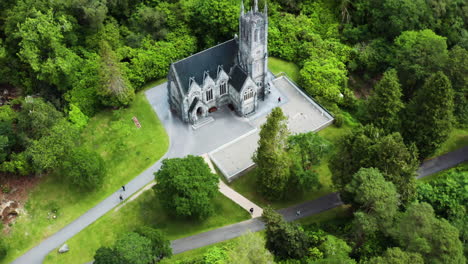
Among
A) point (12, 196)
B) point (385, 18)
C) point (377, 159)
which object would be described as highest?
point (385, 18)

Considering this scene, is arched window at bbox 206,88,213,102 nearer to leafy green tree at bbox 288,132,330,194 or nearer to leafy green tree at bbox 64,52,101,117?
leafy green tree at bbox 288,132,330,194

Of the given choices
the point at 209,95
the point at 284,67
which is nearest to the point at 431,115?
the point at 284,67

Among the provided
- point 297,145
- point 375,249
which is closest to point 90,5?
point 297,145

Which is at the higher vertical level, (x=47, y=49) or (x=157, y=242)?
(x=47, y=49)

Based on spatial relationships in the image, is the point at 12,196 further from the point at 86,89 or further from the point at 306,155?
the point at 306,155

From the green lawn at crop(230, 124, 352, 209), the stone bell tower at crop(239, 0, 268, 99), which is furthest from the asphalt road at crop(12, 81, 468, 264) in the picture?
the stone bell tower at crop(239, 0, 268, 99)

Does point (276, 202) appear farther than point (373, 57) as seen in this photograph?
No

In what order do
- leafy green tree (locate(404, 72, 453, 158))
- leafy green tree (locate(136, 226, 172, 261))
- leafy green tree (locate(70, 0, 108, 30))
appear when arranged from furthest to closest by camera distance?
leafy green tree (locate(70, 0, 108, 30)) < leafy green tree (locate(404, 72, 453, 158)) < leafy green tree (locate(136, 226, 172, 261))
